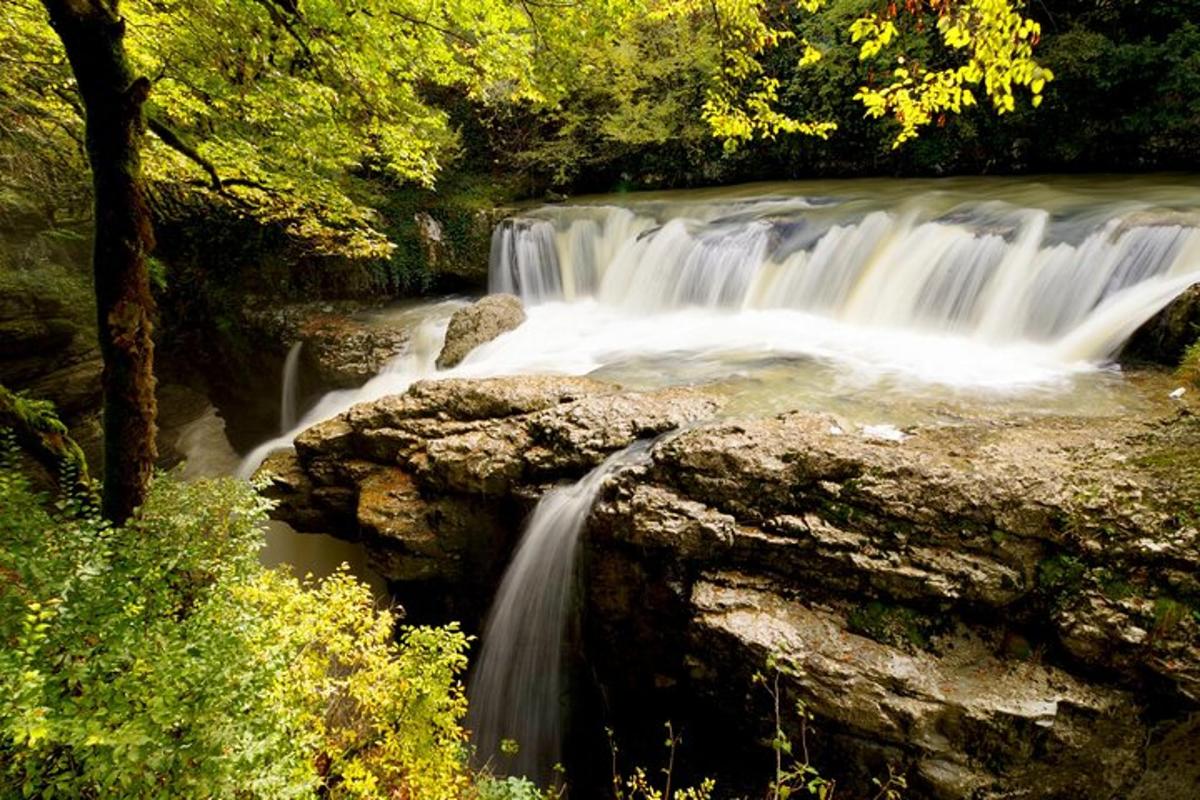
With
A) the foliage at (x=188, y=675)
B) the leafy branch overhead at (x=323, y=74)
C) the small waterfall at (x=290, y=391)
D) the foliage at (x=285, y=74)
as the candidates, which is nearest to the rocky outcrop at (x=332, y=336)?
the small waterfall at (x=290, y=391)

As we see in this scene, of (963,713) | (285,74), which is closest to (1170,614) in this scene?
(963,713)

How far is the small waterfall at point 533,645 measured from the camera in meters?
5.07

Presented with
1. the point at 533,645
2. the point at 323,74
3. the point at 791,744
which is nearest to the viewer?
the point at 791,744

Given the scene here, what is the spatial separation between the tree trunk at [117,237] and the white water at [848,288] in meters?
4.44

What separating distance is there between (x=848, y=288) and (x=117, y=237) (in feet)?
26.4

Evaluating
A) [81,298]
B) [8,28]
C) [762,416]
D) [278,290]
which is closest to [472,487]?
[762,416]

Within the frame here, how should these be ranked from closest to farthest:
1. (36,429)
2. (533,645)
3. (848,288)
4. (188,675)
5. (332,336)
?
(188,675) < (36,429) < (533,645) < (848,288) < (332,336)

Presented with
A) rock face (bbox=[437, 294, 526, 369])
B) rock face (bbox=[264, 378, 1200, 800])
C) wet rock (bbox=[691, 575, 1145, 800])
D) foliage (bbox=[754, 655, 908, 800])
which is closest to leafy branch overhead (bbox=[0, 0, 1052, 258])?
rock face (bbox=[264, 378, 1200, 800])

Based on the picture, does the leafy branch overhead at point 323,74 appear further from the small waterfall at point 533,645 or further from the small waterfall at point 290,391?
the small waterfall at point 290,391

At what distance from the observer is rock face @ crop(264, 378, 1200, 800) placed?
A: 319 centimetres

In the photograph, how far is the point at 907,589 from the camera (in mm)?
3648

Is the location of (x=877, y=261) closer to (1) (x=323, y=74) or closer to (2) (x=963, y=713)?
(2) (x=963, y=713)

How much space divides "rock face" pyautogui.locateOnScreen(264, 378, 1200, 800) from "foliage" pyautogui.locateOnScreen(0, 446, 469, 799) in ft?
5.35

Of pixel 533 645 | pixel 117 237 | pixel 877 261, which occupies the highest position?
pixel 117 237
